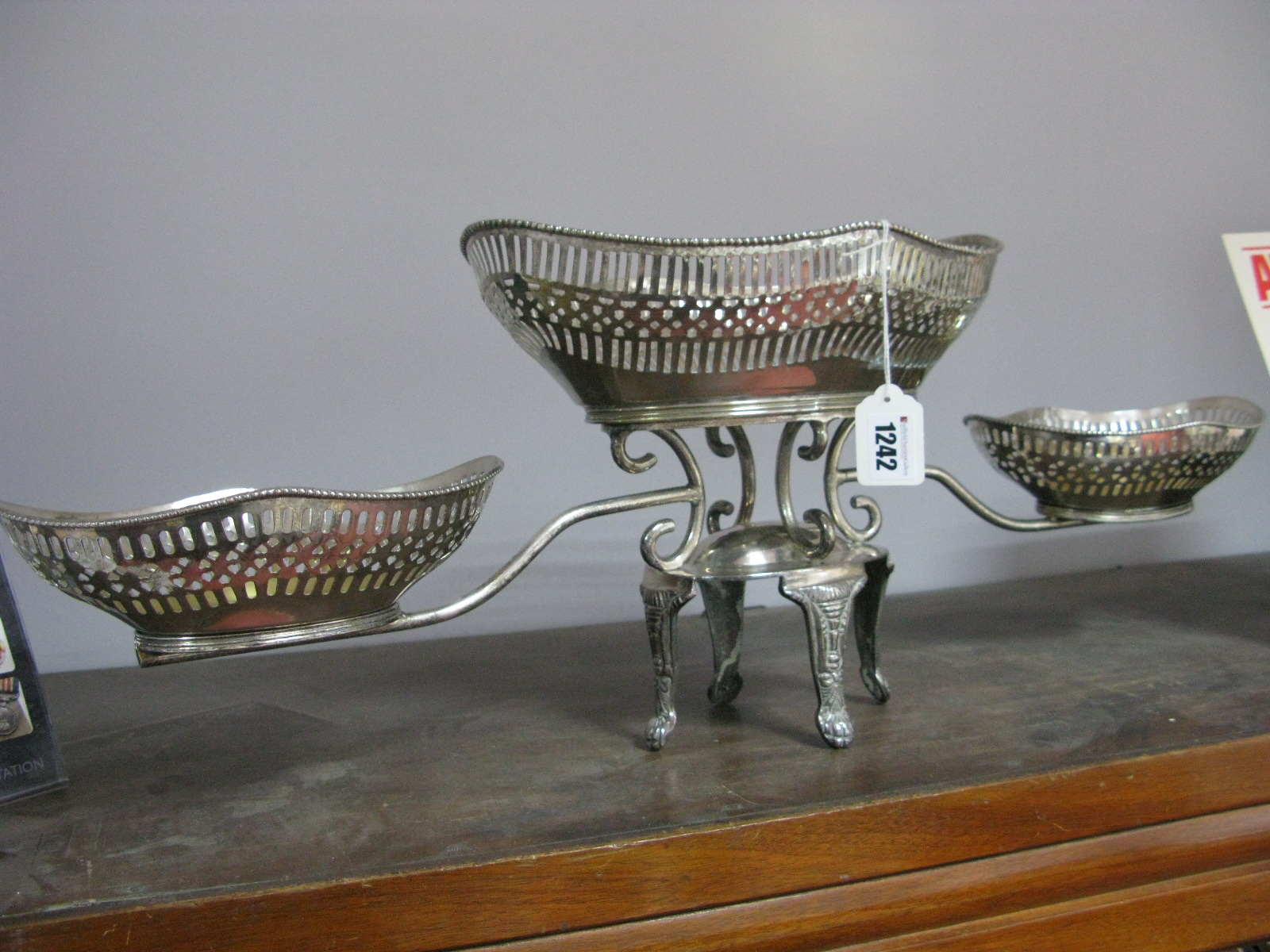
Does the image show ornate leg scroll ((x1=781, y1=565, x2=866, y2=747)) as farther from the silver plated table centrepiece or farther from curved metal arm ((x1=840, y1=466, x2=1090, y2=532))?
curved metal arm ((x1=840, y1=466, x2=1090, y2=532))

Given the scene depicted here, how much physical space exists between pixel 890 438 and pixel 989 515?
247 mm

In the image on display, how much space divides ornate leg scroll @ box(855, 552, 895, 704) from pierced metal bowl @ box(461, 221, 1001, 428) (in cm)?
19

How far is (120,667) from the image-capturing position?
1.31m

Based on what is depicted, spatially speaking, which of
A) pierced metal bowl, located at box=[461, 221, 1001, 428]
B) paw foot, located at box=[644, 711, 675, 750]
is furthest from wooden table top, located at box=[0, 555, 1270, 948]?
pierced metal bowl, located at box=[461, 221, 1001, 428]

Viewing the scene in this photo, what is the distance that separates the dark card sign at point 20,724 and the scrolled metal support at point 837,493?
2.23 feet

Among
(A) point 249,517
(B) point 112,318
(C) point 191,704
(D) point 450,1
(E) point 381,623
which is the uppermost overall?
(D) point 450,1

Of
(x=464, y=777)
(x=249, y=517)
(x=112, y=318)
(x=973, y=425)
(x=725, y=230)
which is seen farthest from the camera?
(x=725, y=230)

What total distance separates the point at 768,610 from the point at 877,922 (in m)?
0.76

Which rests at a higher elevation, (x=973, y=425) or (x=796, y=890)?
(x=973, y=425)

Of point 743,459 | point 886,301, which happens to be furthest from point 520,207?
point 886,301

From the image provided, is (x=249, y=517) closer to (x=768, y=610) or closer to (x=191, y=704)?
(x=191, y=704)

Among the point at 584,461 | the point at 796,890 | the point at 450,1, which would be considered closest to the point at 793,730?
the point at 796,890

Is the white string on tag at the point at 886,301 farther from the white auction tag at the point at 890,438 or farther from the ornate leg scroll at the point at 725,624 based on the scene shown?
the ornate leg scroll at the point at 725,624

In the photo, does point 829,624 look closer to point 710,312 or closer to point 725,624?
point 725,624
